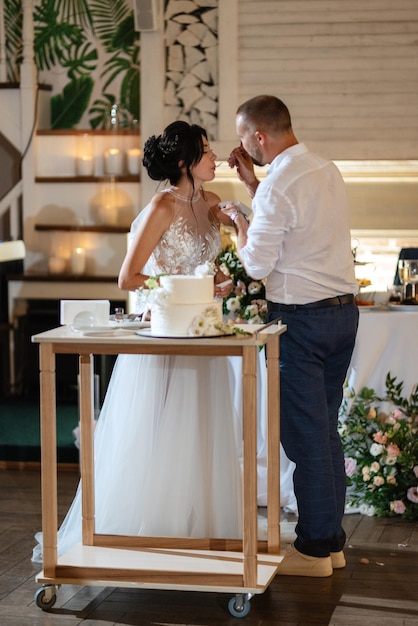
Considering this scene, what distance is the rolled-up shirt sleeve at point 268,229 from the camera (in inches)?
118

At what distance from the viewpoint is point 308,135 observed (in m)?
5.25

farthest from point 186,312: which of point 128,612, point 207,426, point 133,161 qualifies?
point 133,161

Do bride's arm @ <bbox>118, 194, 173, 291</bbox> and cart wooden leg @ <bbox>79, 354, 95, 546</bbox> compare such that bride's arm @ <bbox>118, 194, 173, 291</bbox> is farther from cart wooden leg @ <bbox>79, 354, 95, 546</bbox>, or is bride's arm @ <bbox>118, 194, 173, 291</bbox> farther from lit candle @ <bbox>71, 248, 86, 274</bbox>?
lit candle @ <bbox>71, 248, 86, 274</bbox>

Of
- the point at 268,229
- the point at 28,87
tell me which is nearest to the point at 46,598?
the point at 268,229

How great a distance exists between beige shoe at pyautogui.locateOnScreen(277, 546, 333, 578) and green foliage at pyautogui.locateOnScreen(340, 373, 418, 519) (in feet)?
2.55

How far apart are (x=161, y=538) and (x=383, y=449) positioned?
3.92 feet

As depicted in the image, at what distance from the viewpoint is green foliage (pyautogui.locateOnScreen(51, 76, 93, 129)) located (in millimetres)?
6441

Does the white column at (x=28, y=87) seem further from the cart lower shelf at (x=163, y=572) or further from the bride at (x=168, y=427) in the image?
the cart lower shelf at (x=163, y=572)

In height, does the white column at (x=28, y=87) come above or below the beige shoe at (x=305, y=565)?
above

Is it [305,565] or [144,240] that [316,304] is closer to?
[144,240]

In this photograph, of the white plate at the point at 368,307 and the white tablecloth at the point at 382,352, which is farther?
the white plate at the point at 368,307

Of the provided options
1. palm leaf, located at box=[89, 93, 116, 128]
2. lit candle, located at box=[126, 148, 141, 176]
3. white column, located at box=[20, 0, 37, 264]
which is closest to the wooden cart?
lit candle, located at box=[126, 148, 141, 176]

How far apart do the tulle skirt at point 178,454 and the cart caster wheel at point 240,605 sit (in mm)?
327

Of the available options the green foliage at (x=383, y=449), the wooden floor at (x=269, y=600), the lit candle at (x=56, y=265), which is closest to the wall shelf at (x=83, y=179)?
the lit candle at (x=56, y=265)
